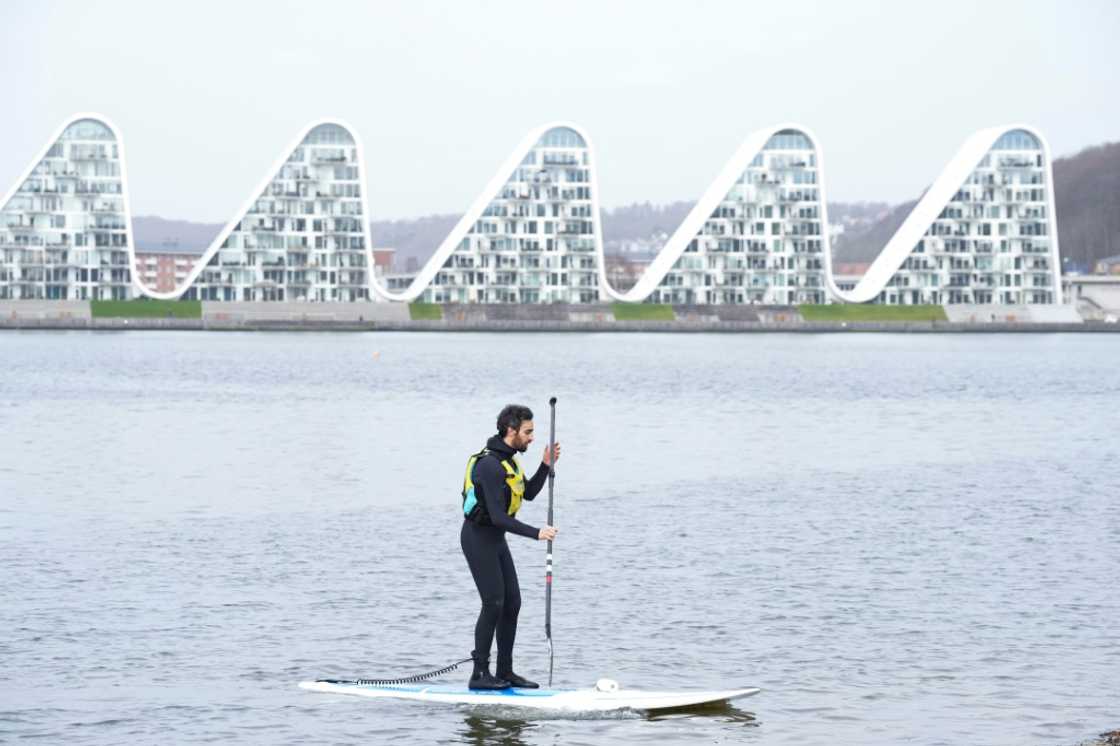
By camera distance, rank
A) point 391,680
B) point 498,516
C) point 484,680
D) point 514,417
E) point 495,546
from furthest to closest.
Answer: point 391,680, point 484,680, point 495,546, point 498,516, point 514,417

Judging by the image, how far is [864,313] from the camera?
19725 centimetres

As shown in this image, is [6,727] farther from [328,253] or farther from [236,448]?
[328,253]

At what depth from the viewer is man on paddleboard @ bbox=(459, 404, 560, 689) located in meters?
16.0

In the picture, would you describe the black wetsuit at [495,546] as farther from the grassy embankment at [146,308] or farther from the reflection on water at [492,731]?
the grassy embankment at [146,308]

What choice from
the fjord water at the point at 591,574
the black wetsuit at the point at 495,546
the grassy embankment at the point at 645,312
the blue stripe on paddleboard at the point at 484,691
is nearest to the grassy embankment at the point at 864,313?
the grassy embankment at the point at 645,312

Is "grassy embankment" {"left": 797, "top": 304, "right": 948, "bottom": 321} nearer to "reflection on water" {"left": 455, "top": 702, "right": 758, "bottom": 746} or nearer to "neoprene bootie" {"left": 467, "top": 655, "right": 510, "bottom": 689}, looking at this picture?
"reflection on water" {"left": 455, "top": 702, "right": 758, "bottom": 746}

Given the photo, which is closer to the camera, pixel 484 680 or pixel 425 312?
pixel 484 680

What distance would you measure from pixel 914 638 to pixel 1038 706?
3.46 meters

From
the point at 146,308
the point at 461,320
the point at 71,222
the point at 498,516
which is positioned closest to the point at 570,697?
the point at 498,516

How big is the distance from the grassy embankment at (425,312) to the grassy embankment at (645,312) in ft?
60.9

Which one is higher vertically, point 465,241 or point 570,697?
point 465,241

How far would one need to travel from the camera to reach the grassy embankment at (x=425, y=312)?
190000 mm

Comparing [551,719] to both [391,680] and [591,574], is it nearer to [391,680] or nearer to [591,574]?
[391,680]

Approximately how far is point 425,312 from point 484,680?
174 metres
